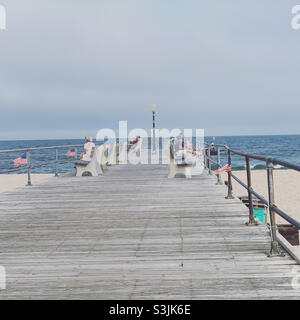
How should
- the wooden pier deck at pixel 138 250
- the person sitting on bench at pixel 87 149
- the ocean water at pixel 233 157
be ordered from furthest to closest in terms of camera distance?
1. the ocean water at pixel 233 157
2. the person sitting on bench at pixel 87 149
3. the wooden pier deck at pixel 138 250

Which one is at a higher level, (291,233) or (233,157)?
(291,233)

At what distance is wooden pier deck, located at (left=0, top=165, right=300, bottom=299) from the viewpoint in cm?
355

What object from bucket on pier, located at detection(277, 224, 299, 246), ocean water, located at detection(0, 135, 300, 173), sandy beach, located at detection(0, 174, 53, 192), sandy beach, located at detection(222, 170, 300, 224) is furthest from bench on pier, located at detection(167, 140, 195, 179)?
sandy beach, located at detection(0, 174, 53, 192)

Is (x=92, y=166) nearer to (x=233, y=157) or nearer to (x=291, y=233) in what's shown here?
(x=291, y=233)

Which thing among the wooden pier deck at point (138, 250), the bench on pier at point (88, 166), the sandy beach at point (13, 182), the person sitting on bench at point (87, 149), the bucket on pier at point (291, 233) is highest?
the person sitting on bench at point (87, 149)

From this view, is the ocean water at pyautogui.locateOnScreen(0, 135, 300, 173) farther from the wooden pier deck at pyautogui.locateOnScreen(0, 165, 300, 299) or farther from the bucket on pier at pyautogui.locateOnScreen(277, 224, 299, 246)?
the bucket on pier at pyautogui.locateOnScreen(277, 224, 299, 246)

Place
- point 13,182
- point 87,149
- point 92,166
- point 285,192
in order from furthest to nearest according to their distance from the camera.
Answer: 1. point 13,182
2. point 285,192
3. point 92,166
4. point 87,149

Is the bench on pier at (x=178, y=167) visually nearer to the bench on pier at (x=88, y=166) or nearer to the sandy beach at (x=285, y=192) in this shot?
the bench on pier at (x=88, y=166)

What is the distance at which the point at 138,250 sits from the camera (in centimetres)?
477

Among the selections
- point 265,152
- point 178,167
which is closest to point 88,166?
point 178,167

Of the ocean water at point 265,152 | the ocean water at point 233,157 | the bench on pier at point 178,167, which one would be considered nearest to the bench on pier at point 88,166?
the ocean water at point 233,157

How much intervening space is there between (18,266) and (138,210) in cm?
326

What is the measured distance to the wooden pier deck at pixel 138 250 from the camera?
3.55m
